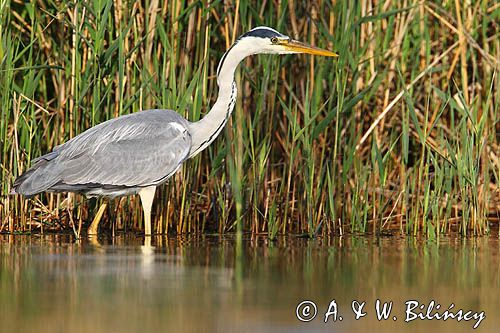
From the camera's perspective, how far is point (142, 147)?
6426 millimetres

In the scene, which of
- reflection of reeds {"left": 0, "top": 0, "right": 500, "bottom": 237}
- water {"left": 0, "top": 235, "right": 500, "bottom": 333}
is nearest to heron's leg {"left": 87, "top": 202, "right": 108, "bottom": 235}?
water {"left": 0, "top": 235, "right": 500, "bottom": 333}

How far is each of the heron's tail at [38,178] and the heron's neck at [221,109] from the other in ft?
2.85

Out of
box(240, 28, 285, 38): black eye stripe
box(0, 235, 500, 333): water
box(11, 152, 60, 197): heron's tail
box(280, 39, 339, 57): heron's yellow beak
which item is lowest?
box(0, 235, 500, 333): water

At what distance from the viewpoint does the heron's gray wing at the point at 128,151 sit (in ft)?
20.3

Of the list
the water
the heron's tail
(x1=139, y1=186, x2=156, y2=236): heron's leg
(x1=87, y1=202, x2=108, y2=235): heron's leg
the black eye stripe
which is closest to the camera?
the water

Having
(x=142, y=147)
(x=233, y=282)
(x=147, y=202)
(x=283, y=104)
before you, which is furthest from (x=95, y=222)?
(x=233, y=282)

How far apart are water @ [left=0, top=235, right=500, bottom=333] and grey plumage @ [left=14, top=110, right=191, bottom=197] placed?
1.10 feet

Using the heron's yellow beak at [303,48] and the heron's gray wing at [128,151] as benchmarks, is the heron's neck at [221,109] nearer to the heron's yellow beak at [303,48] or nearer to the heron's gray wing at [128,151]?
the heron's gray wing at [128,151]

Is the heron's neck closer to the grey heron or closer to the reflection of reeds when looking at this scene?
the grey heron

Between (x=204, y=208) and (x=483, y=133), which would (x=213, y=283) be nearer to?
(x=204, y=208)

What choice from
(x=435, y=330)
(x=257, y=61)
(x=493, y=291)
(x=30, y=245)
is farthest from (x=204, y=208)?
(x=435, y=330)

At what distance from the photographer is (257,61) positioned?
6.91 meters

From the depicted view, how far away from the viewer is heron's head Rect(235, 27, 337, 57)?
638 centimetres

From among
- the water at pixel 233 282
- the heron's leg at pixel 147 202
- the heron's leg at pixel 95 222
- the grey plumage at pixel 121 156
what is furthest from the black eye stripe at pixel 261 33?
the heron's leg at pixel 95 222
